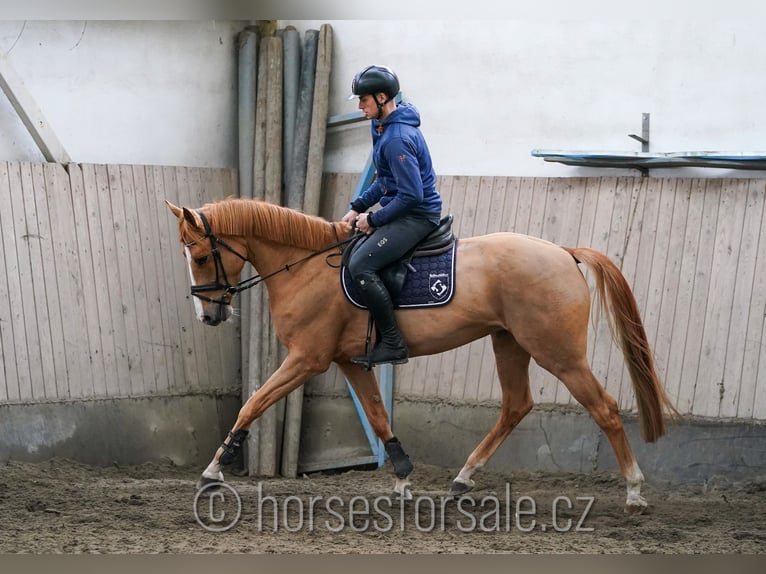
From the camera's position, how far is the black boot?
532cm

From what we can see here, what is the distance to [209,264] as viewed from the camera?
5441mm

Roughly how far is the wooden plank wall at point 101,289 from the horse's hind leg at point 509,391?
289cm

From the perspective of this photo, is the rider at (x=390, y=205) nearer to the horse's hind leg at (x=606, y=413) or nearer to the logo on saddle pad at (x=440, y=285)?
the logo on saddle pad at (x=440, y=285)

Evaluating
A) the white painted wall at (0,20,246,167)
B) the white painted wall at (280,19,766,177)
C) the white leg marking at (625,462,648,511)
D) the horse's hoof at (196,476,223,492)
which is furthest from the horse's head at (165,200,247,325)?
the white leg marking at (625,462,648,511)

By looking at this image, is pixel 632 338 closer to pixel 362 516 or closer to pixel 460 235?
pixel 362 516

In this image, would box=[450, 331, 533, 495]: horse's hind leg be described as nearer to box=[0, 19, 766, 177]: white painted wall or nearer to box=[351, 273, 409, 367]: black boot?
box=[351, 273, 409, 367]: black boot

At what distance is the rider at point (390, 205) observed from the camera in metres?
5.25

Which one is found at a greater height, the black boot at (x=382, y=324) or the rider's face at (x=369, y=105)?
the rider's face at (x=369, y=105)

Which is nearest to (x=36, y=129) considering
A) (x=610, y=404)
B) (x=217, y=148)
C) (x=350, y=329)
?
(x=217, y=148)

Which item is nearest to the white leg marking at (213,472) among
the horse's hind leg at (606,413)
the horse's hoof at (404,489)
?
the horse's hoof at (404,489)

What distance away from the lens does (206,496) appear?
558 centimetres

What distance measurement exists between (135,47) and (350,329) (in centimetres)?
326
